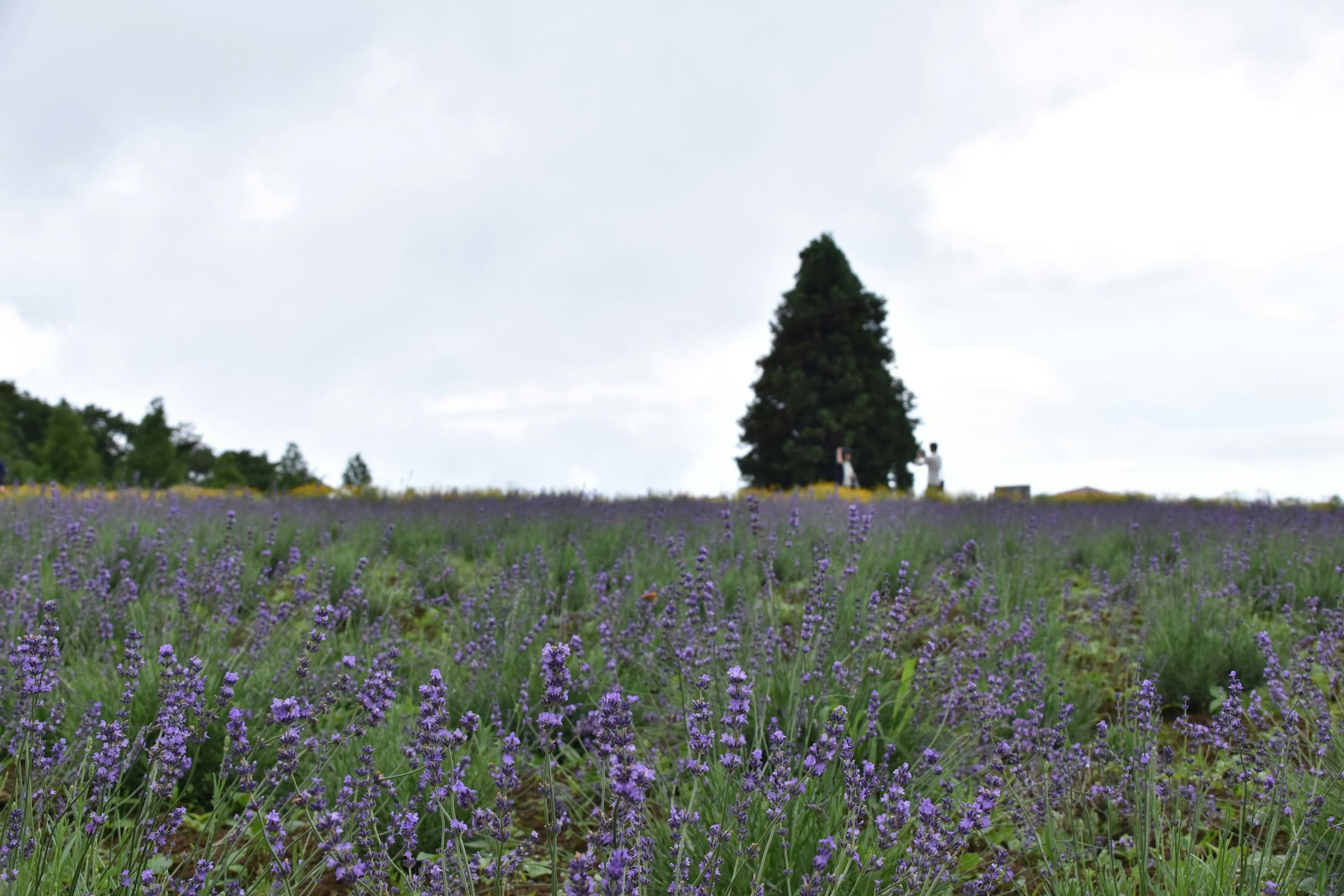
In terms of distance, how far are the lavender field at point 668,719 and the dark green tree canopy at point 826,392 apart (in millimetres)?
17744

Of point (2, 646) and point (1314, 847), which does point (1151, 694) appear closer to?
point (1314, 847)

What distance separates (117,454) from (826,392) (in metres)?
41.7

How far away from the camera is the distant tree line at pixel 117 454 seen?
30297 millimetres

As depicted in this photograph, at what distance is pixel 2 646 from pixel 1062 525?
7496mm

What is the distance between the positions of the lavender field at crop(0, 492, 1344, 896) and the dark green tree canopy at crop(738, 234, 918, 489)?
1774cm

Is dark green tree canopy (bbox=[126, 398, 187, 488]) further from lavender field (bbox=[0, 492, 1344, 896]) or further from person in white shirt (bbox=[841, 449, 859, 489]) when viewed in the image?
lavender field (bbox=[0, 492, 1344, 896])

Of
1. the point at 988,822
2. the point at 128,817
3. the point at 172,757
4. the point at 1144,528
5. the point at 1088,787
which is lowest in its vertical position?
the point at 128,817

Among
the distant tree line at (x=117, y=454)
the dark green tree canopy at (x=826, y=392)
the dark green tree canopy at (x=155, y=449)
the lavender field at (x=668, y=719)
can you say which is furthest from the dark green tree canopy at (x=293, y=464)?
the lavender field at (x=668, y=719)

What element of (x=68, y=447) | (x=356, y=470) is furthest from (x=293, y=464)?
(x=68, y=447)

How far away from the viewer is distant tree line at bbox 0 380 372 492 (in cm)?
3030

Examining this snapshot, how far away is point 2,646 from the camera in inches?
132

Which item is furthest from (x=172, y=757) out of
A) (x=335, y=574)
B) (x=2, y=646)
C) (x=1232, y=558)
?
(x=1232, y=558)

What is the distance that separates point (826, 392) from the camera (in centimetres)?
2456

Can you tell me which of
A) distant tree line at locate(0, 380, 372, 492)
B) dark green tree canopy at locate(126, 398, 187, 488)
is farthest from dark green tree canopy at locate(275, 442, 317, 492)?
dark green tree canopy at locate(126, 398, 187, 488)
